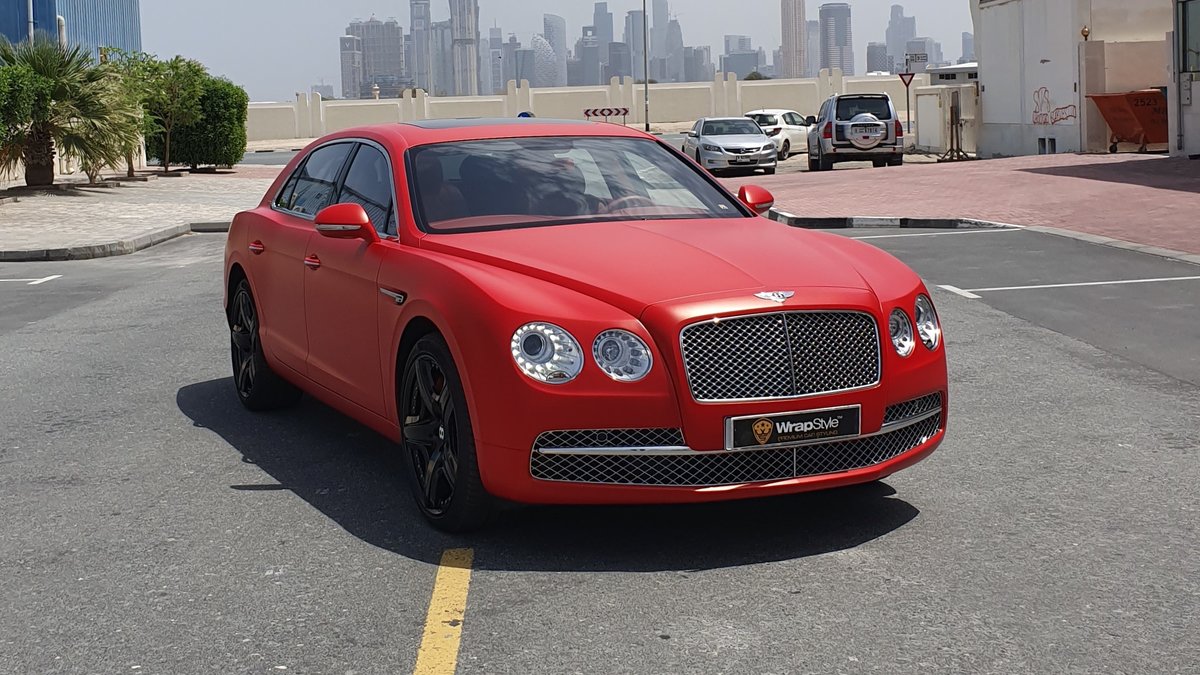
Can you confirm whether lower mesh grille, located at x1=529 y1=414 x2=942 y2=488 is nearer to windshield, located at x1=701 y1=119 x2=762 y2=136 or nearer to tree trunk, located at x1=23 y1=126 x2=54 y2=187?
tree trunk, located at x1=23 y1=126 x2=54 y2=187

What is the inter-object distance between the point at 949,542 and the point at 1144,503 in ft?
3.17

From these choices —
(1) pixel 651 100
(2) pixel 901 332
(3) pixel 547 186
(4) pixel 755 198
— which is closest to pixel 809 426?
(2) pixel 901 332

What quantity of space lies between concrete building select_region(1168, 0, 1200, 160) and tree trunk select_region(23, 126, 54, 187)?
834 inches

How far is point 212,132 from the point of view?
127ft

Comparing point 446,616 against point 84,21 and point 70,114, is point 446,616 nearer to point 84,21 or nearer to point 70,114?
point 70,114

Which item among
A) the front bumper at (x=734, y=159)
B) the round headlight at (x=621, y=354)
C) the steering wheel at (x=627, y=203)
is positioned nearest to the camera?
the round headlight at (x=621, y=354)

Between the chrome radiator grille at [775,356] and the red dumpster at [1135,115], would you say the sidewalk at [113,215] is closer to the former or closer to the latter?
the chrome radiator grille at [775,356]

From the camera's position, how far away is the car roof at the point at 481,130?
6824mm

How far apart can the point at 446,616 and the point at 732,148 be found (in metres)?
32.2

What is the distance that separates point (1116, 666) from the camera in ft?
13.6

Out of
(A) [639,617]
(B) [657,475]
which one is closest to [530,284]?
(B) [657,475]

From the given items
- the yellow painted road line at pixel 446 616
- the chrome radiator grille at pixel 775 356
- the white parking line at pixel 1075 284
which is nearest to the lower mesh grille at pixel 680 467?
the chrome radiator grille at pixel 775 356

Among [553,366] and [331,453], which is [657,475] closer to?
[553,366]

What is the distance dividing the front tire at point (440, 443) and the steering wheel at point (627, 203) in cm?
125
